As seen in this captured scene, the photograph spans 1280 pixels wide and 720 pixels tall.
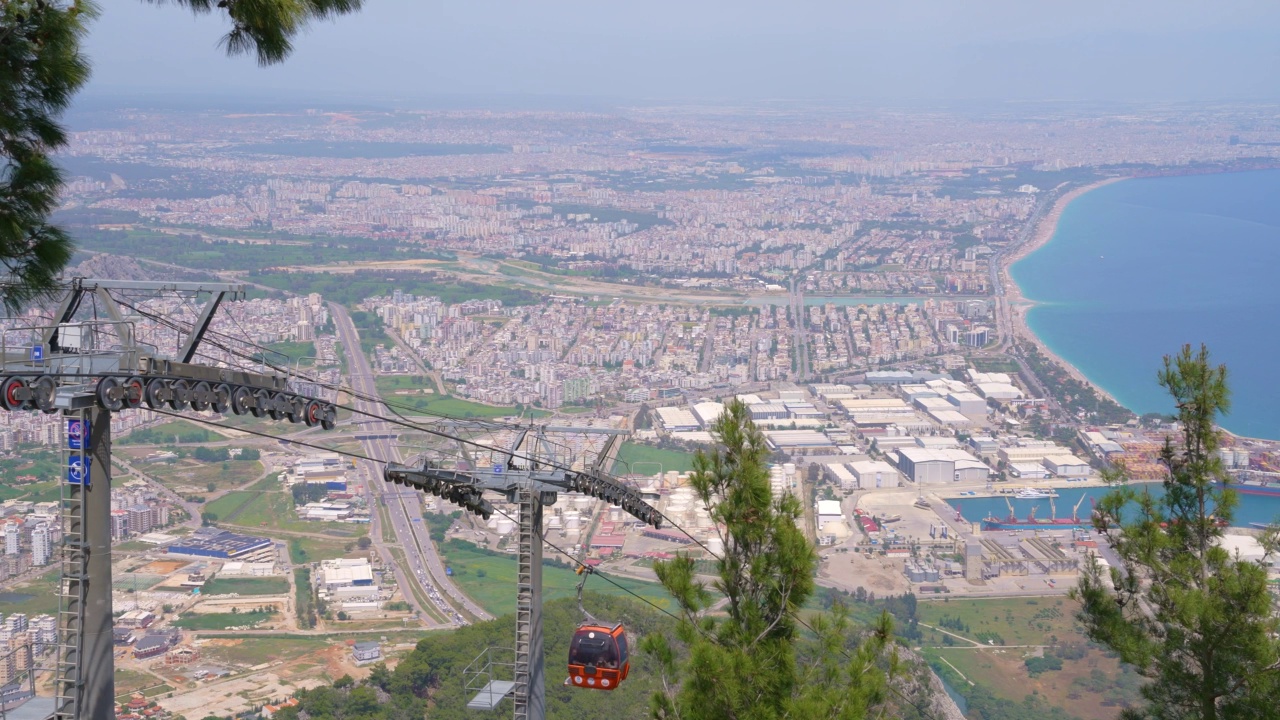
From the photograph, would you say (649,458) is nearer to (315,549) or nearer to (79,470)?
(315,549)

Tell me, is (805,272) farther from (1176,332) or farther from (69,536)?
(69,536)

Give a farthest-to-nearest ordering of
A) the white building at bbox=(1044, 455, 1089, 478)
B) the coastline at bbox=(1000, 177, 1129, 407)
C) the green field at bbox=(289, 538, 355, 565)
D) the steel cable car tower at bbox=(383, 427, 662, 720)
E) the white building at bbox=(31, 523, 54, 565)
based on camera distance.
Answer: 1. the coastline at bbox=(1000, 177, 1129, 407)
2. the white building at bbox=(1044, 455, 1089, 478)
3. the green field at bbox=(289, 538, 355, 565)
4. the white building at bbox=(31, 523, 54, 565)
5. the steel cable car tower at bbox=(383, 427, 662, 720)

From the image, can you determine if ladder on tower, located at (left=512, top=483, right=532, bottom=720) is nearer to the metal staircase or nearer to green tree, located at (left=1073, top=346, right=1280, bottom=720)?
the metal staircase

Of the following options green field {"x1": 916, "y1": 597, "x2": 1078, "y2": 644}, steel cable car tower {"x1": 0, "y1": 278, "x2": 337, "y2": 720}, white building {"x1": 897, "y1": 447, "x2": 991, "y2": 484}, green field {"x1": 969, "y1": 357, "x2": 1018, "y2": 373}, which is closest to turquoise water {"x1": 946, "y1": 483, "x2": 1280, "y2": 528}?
white building {"x1": 897, "y1": 447, "x2": 991, "y2": 484}

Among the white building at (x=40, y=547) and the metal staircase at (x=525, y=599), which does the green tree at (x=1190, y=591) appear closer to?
the metal staircase at (x=525, y=599)

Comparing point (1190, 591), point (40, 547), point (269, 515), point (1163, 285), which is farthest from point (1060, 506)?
point (1163, 285)

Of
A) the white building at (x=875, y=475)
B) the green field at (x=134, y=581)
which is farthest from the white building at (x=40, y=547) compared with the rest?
the white building at (x=875, y=475)
